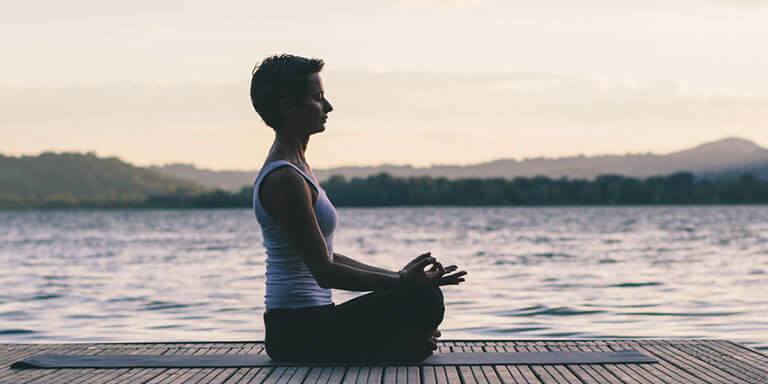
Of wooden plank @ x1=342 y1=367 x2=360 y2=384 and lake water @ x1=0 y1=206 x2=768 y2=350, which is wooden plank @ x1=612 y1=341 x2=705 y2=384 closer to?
wooden plank @ x1=342 y1=367 x2=360 y2=384

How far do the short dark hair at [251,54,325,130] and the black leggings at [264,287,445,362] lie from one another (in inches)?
53.1

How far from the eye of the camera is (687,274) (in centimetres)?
2450

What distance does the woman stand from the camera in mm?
5109

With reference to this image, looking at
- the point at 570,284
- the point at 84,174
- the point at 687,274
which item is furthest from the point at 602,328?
the point at 84,174

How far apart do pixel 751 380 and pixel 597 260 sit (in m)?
25.7

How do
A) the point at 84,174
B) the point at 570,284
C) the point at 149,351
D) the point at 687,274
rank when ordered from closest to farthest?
the point at 149,351 → the point at 570,284 → the point at 687,274 → the point at 84,174

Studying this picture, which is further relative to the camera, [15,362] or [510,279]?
[510,279]

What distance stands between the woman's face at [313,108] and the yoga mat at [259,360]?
1620 millimetres

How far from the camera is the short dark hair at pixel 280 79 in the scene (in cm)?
521

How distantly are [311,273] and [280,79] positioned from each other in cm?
120

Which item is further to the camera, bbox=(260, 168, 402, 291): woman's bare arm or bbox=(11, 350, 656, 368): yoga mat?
bbox=(11, 350, 656, 368): yoga mat

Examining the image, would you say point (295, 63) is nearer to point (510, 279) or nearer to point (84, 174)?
point (510, 279)

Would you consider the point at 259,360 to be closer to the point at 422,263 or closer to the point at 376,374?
the point at 376,374

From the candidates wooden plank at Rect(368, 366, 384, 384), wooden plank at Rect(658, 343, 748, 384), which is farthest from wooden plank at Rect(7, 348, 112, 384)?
wooden plank at Rect(658, 343, 748, 384)
